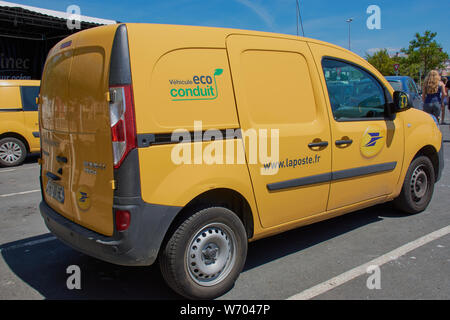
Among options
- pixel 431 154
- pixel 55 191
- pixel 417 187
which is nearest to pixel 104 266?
pixel 55 191

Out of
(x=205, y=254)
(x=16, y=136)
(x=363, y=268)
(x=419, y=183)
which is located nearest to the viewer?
(x=205, y=254)

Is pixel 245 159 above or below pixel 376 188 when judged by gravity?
above

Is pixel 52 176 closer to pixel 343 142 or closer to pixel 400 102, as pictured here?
pixel 343 142

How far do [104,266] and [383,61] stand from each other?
55.0 meters

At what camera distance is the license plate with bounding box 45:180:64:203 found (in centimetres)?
321

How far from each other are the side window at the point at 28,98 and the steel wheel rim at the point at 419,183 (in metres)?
8.40

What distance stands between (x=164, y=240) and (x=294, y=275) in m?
1.22

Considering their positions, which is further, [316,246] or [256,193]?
[316,246]

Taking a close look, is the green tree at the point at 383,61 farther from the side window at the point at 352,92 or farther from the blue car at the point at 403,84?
the side window at the point at 352,92

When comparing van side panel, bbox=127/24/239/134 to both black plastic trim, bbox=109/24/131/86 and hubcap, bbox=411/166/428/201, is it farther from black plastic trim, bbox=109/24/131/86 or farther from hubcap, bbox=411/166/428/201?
hubcap, bbox=411/166/428/201

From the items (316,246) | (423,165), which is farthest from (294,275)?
(423,165)

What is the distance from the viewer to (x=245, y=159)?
309cm

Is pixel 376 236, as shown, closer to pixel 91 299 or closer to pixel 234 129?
pixel 234 129

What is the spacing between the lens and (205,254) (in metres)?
3.01
